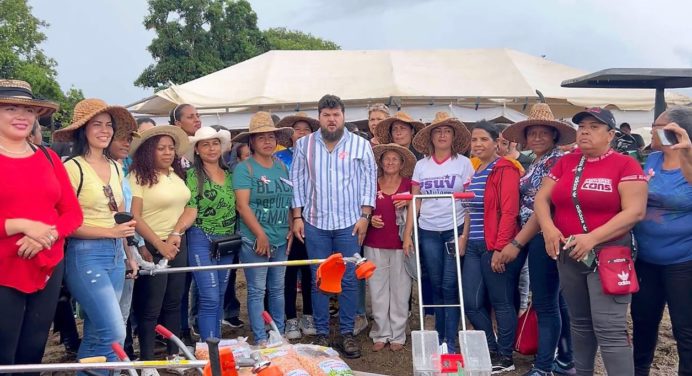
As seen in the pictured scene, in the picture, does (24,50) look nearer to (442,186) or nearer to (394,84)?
(394,84)

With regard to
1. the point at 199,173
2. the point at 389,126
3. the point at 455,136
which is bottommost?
the point at 199,173

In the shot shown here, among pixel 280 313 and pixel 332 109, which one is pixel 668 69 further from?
pixel 280 313

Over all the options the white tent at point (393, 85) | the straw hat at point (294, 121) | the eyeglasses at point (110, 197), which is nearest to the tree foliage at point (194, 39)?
the white tent at point (393, 85)

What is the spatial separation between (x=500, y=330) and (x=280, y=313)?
6.39 ft

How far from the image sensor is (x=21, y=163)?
3213 mm

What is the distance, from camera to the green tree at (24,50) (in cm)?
2750

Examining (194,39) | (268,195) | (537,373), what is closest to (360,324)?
(268,195)

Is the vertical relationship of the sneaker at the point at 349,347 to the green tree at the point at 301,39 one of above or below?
below

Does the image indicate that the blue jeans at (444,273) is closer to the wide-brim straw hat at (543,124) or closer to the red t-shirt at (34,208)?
the wide-brim straw hat at (543,124)

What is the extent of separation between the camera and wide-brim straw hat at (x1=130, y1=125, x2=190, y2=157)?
4547 mm

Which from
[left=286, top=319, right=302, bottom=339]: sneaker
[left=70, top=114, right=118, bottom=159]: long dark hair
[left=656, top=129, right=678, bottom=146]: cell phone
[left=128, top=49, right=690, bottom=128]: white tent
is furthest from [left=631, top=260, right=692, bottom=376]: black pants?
[left=128, top=49, right=690, bottom=128]: white tent

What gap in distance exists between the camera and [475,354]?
341 cm

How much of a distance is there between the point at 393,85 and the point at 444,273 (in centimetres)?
893

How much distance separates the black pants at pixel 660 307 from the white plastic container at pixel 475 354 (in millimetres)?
1230
